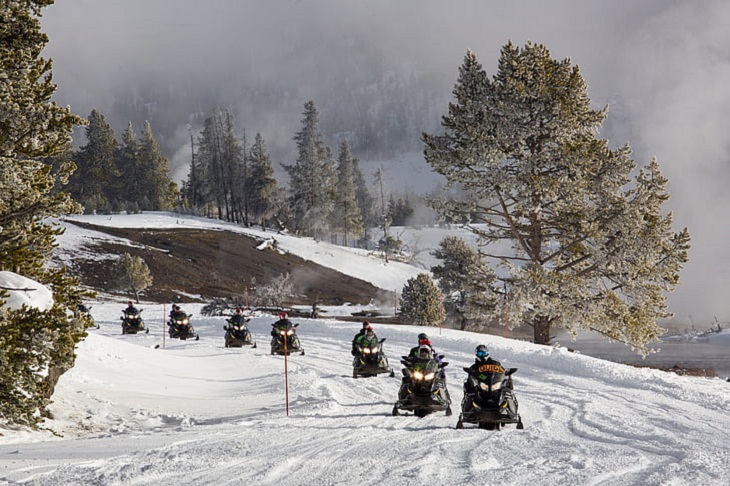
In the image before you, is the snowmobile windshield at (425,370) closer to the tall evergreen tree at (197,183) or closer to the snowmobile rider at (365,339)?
the snowmobile rider at (365,339)

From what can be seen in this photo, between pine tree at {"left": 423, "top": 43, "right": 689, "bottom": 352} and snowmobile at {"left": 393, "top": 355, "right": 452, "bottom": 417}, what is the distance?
380 inches

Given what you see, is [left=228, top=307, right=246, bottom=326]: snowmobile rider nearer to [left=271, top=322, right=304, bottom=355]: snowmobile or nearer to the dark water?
[left=271, top=322, right=304, bottom=355]: snowmobile

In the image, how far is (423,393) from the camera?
10859mm

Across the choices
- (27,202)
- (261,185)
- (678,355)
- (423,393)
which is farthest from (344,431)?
(261,185)

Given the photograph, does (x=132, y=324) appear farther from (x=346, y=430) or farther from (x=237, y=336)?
(x=346, y=430)

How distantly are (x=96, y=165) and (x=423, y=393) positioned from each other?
295 feet

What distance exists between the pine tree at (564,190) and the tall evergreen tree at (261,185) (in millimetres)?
68395

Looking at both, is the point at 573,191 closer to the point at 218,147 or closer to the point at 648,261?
the point at 648,261

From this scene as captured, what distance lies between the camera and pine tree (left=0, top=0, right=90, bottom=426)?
815 cm

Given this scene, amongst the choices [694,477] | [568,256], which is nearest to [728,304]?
[568,256]

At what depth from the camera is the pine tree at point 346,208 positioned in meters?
91.3

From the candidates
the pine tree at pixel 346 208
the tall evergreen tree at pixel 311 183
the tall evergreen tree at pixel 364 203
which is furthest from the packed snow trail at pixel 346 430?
the tall evergreen tree at pixel 364 203

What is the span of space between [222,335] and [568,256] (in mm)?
17892

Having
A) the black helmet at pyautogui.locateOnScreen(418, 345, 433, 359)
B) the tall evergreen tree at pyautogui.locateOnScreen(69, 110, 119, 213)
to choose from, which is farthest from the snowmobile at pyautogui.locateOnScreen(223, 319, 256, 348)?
the tall evergreen tree at pyautogui.locateOnScreen(69, 110, 119, 213)
